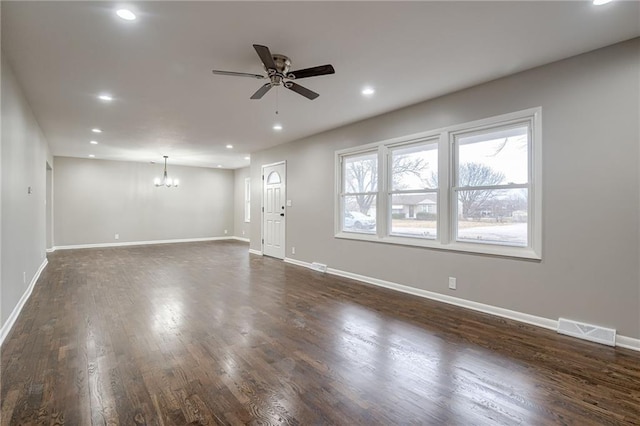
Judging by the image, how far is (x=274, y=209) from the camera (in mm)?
7242

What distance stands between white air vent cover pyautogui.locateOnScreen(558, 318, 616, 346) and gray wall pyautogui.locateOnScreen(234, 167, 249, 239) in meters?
9.06

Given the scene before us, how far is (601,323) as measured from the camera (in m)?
2.78

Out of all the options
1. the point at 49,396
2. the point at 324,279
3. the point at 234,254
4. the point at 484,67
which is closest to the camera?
the point at 49,396

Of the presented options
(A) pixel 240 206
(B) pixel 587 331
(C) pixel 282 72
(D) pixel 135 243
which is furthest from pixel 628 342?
(D) pixel 135 243

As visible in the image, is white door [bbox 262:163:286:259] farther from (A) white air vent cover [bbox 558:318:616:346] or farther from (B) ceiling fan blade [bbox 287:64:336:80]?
(A) white air vent cover [bbox 558:318:616:346]

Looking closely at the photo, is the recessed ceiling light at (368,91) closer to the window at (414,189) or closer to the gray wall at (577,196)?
the gray wall at (577,196)

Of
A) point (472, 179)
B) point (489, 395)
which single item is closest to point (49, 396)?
point (489, 395)

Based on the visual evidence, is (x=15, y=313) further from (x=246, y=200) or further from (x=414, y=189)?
(x=246, y=200)

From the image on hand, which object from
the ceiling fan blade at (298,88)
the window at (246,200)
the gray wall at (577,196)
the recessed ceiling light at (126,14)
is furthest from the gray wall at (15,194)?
the window at (246,200)

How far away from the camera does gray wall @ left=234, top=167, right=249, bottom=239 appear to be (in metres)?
10.7

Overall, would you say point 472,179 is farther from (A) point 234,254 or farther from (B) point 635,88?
(A) point 234,254

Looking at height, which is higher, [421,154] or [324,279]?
[421,154]

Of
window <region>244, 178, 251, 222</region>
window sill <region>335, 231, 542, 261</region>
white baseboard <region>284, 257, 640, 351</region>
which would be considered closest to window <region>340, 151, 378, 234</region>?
window sill <region>335, 231, 542, 261</region>

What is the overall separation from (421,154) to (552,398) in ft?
10.3
